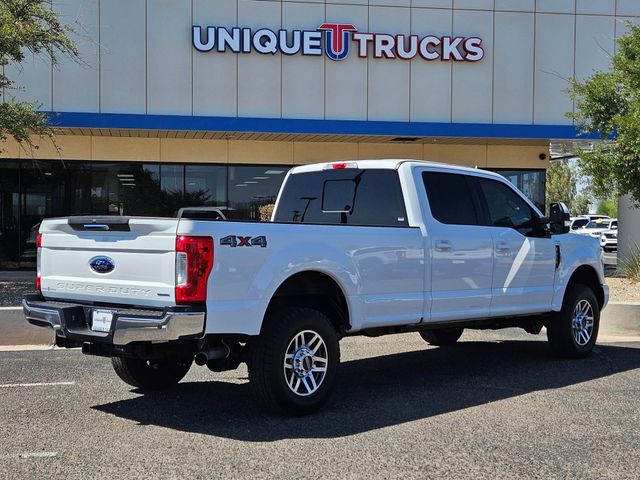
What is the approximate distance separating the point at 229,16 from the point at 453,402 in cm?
1334

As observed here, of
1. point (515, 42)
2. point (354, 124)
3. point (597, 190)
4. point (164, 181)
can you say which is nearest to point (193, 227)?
point (597, 190)

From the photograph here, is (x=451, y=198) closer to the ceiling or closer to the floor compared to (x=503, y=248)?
closer to the ceiling

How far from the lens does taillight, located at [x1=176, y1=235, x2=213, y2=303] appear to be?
17.2ft

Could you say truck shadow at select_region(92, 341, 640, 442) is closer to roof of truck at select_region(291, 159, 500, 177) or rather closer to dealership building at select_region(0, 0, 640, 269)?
roof of truck at select_region(291, 159, 500, 177)

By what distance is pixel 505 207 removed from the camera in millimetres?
8031

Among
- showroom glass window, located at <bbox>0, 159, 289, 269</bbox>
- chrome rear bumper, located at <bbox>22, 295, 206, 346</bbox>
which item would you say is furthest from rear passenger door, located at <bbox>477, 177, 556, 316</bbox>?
showroom glass window, located at <bbox>0, 159, 289, 269</bbox>

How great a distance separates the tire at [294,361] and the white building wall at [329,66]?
12.2 m

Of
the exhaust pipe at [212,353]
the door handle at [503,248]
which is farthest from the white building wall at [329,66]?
the exhaust pipe at [212,353]

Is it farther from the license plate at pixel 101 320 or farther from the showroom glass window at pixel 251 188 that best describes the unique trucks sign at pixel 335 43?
the license plate at pixel 101 320

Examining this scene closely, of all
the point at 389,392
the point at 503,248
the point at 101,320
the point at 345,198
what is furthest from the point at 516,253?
the point at 101,320

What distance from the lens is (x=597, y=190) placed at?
44.8 ft

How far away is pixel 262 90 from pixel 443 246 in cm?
1149

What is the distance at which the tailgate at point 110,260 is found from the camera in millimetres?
5371

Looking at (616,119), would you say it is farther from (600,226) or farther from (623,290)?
(600,226)
